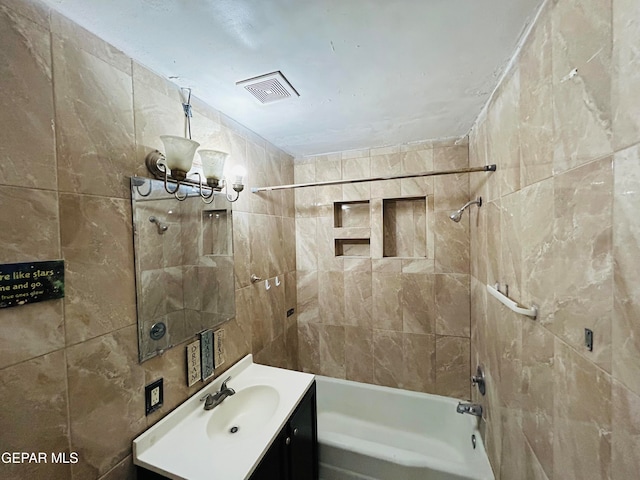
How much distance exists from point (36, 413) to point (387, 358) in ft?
7.06

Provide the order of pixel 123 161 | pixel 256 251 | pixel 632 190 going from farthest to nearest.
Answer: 1. pixel 256 251
2. pixel 123 161
3. pixel 632 190

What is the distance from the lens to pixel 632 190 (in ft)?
1.62

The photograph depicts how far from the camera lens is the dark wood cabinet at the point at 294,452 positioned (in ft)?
3.25

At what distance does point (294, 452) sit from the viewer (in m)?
1.24

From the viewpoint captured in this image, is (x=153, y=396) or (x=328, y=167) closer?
(x=153, y=396)

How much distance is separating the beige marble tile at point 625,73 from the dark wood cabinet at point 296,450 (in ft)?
4.96

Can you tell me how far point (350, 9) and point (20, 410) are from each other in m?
1.62

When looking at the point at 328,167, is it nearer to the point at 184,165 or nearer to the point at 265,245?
the point at 265,245

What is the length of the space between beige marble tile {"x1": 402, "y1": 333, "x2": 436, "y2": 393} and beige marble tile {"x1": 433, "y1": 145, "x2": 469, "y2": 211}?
1.15 meters

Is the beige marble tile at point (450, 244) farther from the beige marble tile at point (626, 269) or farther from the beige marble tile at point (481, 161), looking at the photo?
the beige marble tile at point (626, 269)

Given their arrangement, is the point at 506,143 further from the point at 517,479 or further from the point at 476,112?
→ the point at 517,479

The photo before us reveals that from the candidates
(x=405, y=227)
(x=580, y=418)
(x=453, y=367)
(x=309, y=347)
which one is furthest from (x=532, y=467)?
(x=309, y=347)

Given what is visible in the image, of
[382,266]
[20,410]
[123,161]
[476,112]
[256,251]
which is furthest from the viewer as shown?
[382,266]

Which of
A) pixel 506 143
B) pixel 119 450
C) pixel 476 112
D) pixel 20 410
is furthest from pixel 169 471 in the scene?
pixel 476 112
